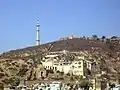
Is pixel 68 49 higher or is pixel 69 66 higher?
pixel 68 49

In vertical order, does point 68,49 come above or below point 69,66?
above

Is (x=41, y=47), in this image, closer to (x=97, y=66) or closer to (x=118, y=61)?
(x=118, y=61)

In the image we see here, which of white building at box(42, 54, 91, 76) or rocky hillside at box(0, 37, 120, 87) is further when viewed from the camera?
rocky hillside at box(0, 37, 120, 87)

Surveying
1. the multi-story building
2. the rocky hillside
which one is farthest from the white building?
the rocky hillside

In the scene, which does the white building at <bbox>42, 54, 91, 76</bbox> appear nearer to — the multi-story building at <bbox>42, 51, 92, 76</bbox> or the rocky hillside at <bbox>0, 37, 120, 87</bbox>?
the multi-story building at <bbox>42, 51, 92, 76</bbox>

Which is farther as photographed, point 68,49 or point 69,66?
point 68,49

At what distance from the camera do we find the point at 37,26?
114375 mm

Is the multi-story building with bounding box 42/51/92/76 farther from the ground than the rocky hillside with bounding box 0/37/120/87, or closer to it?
closer to it

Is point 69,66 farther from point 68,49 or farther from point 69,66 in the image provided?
point 68,49

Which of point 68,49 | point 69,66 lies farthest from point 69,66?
point 68,49

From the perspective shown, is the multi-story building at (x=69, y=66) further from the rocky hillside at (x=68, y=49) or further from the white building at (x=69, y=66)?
the rocky hillside at (x=68, y=49)

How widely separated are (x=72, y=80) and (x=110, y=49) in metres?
42.0

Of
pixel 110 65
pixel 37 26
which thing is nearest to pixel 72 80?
pixel 110 65

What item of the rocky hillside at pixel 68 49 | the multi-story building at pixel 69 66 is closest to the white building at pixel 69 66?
the multi-story building at pixel 69 66
